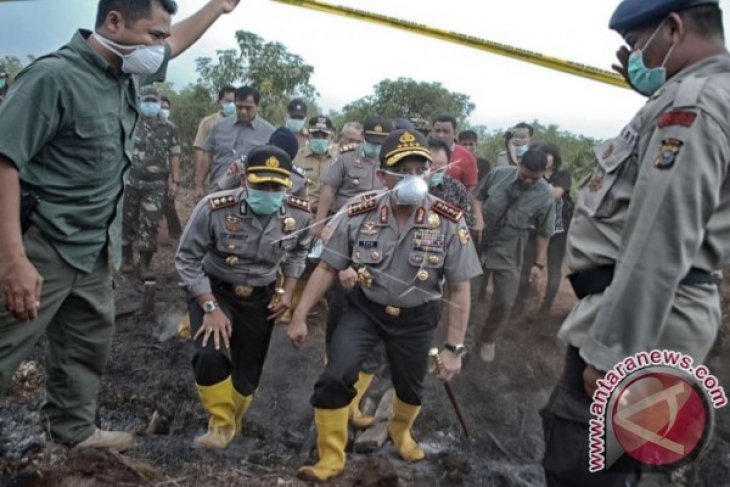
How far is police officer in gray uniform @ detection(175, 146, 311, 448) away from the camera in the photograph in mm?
3565

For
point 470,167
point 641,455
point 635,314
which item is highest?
point 470,167

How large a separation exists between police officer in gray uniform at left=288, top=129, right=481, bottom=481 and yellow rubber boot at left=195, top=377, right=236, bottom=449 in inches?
24.1

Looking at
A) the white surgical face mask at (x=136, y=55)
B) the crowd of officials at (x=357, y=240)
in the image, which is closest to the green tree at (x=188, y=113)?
the crowd of officials at (x=357, y=240)

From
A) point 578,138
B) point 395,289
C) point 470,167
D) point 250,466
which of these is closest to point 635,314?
point 395,289

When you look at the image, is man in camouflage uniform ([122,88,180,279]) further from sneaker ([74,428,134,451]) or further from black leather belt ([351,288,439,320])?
black leather belt ([351,288,439,320])

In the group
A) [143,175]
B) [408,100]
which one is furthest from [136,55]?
[408,100]

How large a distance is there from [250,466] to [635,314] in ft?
8.42

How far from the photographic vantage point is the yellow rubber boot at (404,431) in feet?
12.5

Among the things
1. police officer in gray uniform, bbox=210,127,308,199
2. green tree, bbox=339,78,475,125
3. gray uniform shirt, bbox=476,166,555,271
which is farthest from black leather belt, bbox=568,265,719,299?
green tree, bbox=339,78,475,125

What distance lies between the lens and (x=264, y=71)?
365 inches

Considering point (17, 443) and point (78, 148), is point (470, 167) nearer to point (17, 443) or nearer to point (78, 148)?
point (78, 148)

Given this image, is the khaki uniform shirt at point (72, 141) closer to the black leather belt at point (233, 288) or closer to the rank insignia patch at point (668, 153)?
the black leather belt at point (233, 288)

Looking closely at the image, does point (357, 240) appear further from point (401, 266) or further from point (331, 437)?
point (331, 437)

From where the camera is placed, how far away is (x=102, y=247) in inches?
108
